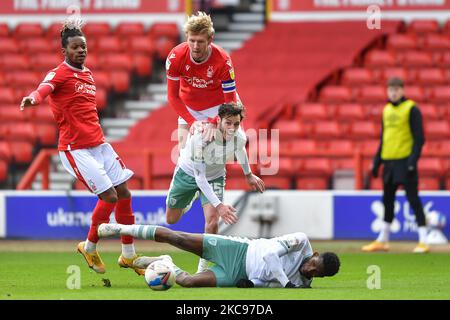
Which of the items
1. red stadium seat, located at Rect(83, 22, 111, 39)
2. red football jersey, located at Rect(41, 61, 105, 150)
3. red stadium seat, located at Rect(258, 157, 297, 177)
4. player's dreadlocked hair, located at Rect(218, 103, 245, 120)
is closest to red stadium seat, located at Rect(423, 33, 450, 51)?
red stadium seat, located at Rect(258, 157, 297, 177)

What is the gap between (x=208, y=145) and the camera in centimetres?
1034

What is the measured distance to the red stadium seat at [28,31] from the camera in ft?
76.3

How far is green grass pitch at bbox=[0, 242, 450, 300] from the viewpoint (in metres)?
8.84

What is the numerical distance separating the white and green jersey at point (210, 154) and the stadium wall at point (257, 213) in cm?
582

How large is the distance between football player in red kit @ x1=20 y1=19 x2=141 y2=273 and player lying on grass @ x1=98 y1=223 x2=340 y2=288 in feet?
3.42

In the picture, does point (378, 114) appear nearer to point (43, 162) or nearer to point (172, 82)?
point (43, 162)

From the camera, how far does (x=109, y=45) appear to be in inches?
886

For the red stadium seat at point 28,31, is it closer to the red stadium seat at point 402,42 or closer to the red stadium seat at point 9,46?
the red stadium seat at point 9,46

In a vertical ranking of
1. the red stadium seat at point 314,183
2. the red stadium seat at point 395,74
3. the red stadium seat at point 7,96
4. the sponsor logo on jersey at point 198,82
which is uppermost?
the sponsor logo on jersey at point 198,82

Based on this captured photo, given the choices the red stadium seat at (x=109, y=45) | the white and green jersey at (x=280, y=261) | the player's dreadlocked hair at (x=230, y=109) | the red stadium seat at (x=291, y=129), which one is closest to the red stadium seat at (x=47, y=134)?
the red stadium seat at (x=109, y=45)

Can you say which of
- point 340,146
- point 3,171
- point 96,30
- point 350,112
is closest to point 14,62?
point 96,30

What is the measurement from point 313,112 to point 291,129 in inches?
25.2

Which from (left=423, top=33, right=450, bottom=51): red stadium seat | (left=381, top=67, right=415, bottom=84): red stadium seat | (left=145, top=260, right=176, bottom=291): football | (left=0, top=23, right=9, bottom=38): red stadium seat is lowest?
(left=145, top=260, right=176, bottom=291): football

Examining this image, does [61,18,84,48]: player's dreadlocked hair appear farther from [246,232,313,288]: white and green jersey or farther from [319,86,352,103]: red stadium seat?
[319,86,352,103]: red stadium seat
